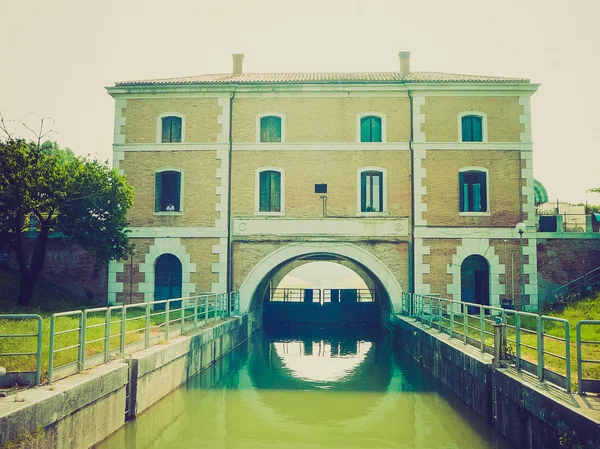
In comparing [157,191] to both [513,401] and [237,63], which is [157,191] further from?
[513,401]

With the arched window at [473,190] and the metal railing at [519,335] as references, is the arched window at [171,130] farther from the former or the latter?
the arched window at [473,190]

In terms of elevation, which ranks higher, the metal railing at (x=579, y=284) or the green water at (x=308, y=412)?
the metal railing at (x=579, y=284)

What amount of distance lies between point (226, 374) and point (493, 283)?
9554 millimetres

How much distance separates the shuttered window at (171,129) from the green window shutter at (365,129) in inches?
256

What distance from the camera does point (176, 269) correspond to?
18.7m

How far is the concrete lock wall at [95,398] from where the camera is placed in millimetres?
5707

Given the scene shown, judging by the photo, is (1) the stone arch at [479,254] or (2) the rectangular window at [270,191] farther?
(2) the rectangular window at [270,191]

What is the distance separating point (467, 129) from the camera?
730 inches

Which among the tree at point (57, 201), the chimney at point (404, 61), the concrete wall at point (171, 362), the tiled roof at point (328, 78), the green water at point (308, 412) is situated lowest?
the green water at point (308, 412)

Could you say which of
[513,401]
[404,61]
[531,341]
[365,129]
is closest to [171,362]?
[513,401]

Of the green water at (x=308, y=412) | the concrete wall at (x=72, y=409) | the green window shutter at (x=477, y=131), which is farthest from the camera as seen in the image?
the green window shutter at (x=477, y=131)

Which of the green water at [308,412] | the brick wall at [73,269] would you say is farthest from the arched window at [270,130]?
the green water at [308,412]

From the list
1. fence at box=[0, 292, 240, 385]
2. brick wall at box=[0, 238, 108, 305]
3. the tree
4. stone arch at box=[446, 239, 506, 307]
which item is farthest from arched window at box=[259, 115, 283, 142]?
stone arch at box=[446, 239, 506, 307]

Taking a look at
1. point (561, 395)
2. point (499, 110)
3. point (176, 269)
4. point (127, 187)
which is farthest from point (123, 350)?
point (499, 110)
